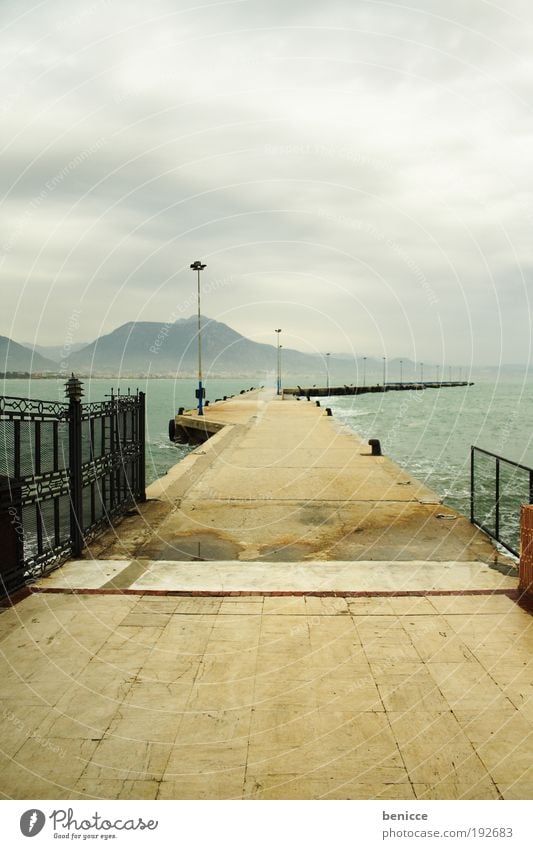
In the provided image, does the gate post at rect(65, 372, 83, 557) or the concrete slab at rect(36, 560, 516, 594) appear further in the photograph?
the gate post at rect(65, 372, 83, 557)

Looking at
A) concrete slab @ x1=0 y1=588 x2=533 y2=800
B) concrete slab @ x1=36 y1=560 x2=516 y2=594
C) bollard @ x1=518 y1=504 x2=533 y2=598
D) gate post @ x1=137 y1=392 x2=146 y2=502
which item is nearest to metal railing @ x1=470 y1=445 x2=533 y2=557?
concrete slab @ x1=36 y1=560 x2=516 y2=594

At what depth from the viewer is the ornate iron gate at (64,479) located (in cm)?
614

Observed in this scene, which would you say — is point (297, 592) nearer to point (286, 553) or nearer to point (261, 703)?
point (286, 553)

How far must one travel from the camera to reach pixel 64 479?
298 inches

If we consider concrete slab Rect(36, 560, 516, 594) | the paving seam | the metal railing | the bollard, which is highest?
the bollard

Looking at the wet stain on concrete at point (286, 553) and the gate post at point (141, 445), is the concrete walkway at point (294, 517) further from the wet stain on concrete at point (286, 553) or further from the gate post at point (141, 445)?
the gate post at point (141, 445)

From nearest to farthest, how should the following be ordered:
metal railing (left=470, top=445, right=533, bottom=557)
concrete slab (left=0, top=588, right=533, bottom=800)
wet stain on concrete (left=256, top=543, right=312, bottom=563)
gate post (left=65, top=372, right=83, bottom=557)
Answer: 1. concrete slab (left=0, top=588, right=533, bottom=800)
2. gate post (left=65, top=372, right=83, bottom=557)
3. wet stain on concrete (left=256, top=543, right=312, bottom=563)
4. metal railing (left=470, top=445, right=533, bottom=557)

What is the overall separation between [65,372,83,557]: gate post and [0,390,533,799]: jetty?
0.30m

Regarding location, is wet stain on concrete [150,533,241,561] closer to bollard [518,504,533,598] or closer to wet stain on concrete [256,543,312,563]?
wet stain on concrete [256,543,312,563]

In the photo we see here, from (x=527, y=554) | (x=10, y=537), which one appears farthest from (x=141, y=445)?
(x=527, y=554)

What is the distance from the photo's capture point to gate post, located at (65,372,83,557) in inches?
293

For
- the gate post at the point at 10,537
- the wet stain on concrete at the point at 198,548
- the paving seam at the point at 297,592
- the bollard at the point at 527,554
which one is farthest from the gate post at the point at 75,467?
the bollard at the point at 527,554

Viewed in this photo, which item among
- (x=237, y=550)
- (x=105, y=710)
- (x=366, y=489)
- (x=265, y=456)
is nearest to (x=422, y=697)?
(x=105, y=710)

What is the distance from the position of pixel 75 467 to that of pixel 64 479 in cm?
21
